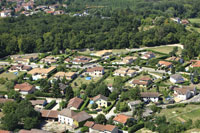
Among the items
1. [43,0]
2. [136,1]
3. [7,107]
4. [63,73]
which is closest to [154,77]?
[63,73]

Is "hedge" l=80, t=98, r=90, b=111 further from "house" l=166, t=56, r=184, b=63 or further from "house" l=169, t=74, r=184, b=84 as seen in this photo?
"house" l=166, t=56, r=184, b=63

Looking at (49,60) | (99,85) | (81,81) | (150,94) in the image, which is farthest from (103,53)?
(150,94)

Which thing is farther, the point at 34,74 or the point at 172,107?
the point at 34,74

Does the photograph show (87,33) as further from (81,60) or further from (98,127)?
(98,127)

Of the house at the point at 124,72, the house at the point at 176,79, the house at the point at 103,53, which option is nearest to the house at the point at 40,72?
the house at the point at 124,72

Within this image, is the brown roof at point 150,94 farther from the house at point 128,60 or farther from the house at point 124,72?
the house at point 128,60

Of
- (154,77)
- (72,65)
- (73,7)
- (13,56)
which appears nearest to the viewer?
(154,77)

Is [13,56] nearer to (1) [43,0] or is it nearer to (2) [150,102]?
(2) [150,102]
